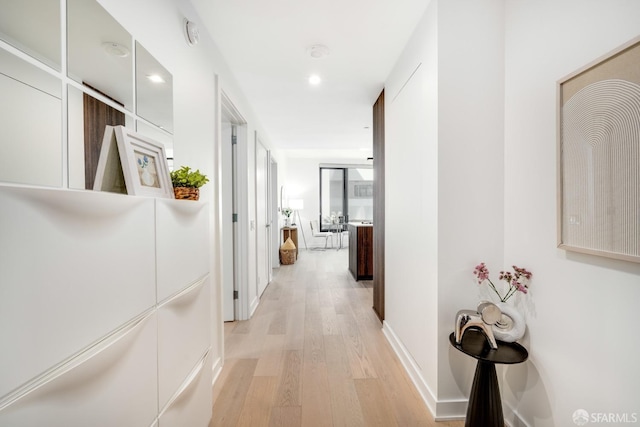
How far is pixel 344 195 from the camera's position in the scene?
8.59 metres

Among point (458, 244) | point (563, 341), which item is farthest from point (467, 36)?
point (563, 341)

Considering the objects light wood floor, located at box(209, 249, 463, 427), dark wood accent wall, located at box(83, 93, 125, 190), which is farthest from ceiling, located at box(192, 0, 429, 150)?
light wood floor, located at box(209, 249, 463, 427)

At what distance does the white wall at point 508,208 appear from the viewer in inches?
44.2

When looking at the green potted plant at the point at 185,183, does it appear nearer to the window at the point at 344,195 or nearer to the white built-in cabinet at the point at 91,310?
the white built-in cabinet at the point at 91,310

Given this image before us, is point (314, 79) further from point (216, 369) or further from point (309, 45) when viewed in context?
point (216, 369)

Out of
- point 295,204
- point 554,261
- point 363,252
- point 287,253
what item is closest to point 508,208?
point 554,261

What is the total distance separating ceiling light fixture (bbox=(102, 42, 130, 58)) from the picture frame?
295 mm

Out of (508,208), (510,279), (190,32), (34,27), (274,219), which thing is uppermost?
(190,32)

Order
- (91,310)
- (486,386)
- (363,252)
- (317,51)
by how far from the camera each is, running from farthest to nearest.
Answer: (363,252) → (317,51) → (486,386) → (91,310)

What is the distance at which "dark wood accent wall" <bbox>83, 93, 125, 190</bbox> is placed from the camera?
2.93 feet

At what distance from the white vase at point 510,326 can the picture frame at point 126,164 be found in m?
1.75

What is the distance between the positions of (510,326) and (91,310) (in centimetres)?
176

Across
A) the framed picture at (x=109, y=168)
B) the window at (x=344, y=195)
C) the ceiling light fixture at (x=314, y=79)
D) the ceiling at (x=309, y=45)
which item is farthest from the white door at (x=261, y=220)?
the window at (x=344, y=195)

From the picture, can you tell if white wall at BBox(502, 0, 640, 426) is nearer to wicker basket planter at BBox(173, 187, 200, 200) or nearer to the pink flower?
the pink flower
